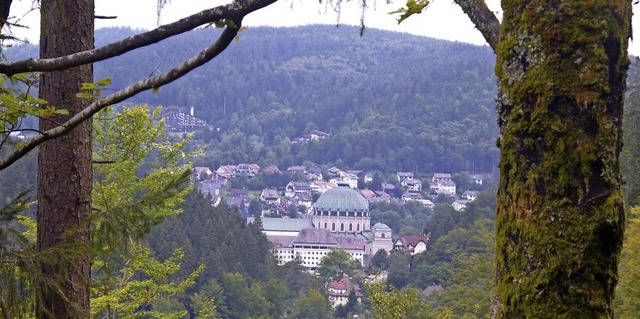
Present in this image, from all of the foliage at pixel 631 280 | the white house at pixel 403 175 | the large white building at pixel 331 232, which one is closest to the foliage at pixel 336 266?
the large white building at pixel 331 232

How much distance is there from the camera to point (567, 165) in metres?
1.41

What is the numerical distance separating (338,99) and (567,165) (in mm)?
130429

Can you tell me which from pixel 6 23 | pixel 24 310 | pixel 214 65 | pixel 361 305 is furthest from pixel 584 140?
pixel 214 65

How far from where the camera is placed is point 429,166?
4338 inches

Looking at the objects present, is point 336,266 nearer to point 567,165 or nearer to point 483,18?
point 483,18

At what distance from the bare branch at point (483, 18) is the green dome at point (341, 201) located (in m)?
77.6

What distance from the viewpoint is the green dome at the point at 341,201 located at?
79875 mm

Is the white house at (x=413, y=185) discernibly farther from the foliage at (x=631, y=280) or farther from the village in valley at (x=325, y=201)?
the foliage at (x=631, y=280)

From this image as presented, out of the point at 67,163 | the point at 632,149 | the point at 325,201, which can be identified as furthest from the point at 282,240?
the point at 67,163

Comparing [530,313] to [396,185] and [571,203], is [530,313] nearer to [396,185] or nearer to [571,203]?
[571,203]

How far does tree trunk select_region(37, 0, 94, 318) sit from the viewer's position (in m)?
3.01

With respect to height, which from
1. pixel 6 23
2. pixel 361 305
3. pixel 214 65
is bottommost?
pixel 361 305

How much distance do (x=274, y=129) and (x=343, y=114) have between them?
12.5 m

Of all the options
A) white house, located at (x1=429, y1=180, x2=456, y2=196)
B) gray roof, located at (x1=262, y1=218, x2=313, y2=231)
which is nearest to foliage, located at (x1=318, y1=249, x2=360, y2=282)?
gray roof, located at (x1=262, y1=218, x2=313, y2=231)
